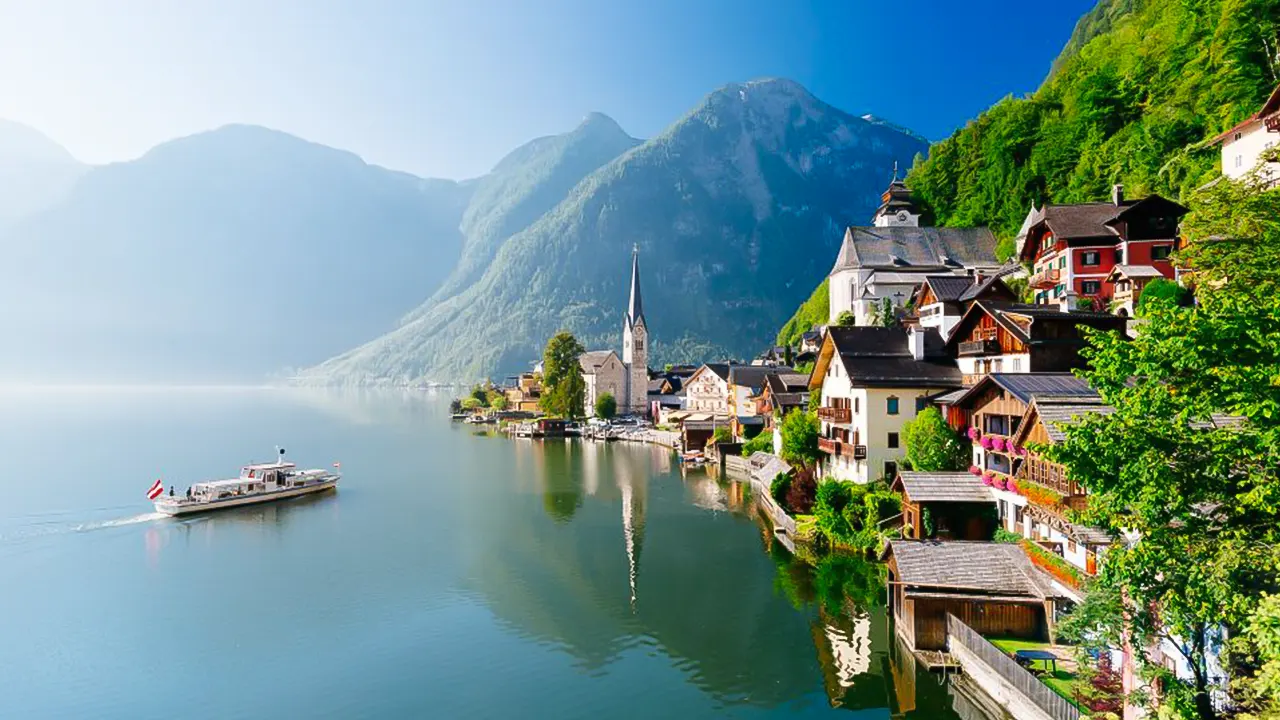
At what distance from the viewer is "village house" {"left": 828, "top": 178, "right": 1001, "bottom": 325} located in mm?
83938

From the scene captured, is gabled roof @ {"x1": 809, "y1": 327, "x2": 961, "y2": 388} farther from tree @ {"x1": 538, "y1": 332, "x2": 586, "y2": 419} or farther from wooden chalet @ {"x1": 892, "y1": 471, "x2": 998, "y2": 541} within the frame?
tree @ {"x1": 538, "y1": 332, "x2": 586, "y2": 419}

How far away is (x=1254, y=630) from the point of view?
10.7 metres

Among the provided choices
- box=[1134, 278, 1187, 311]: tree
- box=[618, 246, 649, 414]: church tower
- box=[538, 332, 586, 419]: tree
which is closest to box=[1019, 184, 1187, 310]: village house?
box=[1134, 278, 1187, 311]: tree

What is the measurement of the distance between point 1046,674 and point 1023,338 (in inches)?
768

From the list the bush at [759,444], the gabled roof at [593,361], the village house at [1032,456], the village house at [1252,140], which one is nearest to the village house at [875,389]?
the village house at [1032,456]

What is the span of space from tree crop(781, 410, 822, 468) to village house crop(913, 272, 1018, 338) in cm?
1005

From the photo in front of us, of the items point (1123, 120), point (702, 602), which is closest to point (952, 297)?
point (702, 602)

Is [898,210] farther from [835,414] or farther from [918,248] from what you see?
[835,414]

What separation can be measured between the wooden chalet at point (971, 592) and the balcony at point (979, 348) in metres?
15.5

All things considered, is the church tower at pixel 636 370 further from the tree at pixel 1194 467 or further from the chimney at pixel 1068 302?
the tree at pixel 1194 467

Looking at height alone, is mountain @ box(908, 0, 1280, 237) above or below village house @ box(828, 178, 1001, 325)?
above

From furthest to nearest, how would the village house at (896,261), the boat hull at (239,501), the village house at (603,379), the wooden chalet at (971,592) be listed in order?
the village house at (603,379) → the village house at (896,261) → the boat hull at (239,501) → the wooden chalet at (971,592)

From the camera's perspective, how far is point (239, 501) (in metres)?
58.9

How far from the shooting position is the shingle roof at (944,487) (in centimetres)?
3247
